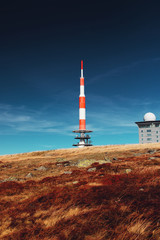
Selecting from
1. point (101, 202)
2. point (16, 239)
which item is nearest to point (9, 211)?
point (16, 239)

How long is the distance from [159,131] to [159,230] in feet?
389

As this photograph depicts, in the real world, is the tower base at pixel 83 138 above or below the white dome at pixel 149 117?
below

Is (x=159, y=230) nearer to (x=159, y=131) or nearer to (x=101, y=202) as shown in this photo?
(x=101, y=202)

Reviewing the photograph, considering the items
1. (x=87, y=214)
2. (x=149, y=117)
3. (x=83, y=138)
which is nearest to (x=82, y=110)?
(x=83, y=138)

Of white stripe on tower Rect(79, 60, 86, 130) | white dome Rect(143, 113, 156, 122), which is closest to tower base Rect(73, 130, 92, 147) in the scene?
white stripe on tower Rect(79, 60, 86, 130)

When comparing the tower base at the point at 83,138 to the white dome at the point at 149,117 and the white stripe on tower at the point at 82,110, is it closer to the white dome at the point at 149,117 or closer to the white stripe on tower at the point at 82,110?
the white stripe on tower at the point at 82,110

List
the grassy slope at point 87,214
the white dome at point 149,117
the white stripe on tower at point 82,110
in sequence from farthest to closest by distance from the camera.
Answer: the white dome at point 149,117
the white stripe on tower at point 82,110
the grassy slope at point 87,214

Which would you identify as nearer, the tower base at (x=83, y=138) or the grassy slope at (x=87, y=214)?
the grassy slope at (x=87, y=214)

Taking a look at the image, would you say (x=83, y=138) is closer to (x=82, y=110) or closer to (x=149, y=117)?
(x=82, y=110)

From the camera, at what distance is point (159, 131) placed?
374 ft

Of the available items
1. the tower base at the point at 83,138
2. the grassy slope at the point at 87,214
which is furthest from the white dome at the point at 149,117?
the grassy slope at the point at 87,214

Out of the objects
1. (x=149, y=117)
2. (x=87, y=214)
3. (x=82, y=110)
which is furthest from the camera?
(x=149, y=117)

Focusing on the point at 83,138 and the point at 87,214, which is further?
the point at 83,138

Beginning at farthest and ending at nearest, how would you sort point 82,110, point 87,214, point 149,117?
1. point 149,117
2. point 82,110
3. point 87,214
